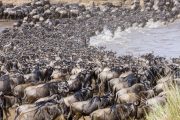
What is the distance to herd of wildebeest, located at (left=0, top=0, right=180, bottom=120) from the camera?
45.0 feet

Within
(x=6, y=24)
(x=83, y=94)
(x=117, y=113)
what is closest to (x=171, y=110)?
(x=117, y=113)

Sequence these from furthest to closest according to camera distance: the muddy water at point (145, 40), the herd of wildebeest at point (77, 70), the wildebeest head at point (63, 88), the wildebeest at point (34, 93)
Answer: the muddy water at point (145, 40), the wildebeest head at point (63, 88), the wildebeest at point (34, 93), the herd of wildebeest at point (77, 70)

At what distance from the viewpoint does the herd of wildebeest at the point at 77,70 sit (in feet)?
45.0

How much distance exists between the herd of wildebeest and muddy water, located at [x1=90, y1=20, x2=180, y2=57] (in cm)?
78

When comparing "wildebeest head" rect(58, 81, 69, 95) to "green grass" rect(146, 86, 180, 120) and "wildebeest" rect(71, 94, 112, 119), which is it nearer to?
"wildebeest" rect(71, 94, 112, 119)

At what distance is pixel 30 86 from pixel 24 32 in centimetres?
1991

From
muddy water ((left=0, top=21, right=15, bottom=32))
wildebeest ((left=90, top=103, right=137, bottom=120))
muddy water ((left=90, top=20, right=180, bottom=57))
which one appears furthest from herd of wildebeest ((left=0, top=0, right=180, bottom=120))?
muddy water ((left=0, top=21, right=15, bottom=32))

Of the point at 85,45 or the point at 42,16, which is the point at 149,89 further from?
the point at 42,16

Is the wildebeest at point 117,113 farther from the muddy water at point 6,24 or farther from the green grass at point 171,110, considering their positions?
the muddy water at point 6,24

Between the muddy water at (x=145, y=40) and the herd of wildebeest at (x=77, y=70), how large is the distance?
0.78m

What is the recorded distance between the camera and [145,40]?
3300 centimetres

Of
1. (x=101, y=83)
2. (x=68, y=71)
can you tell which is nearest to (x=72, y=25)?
(x=68, y=71)

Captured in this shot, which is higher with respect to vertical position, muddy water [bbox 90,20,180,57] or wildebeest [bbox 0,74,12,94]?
wildebeest [bbox 0,74,12,94]

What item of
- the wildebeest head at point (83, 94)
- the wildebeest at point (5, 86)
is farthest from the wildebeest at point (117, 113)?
the wildebeest at point (5, 86)
